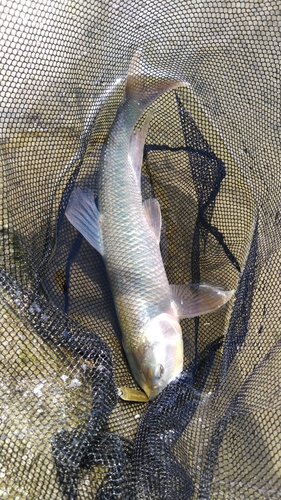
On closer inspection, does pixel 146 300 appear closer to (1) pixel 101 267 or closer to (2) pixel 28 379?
(1) pixel 101 267

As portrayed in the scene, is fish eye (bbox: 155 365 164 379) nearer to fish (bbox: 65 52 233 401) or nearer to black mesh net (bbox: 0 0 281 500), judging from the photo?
fish (bbox: 65 52 233 401)

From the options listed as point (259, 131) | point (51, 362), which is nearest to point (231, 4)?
point (259, 131)

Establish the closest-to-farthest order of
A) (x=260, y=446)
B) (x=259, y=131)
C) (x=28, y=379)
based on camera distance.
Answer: (x=260, y=446), (x=28, y=379), (x=259, y=131)

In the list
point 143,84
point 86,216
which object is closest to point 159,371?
point 86,216

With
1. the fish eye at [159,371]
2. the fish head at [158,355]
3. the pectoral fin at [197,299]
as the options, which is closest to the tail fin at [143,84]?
the pectoral fin at [197,299]

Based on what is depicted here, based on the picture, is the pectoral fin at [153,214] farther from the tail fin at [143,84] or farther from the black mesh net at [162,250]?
the tail fin at [143,84]

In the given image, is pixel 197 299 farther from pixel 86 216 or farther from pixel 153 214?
pixel 86 216

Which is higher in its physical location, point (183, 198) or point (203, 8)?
point (203, 8)
